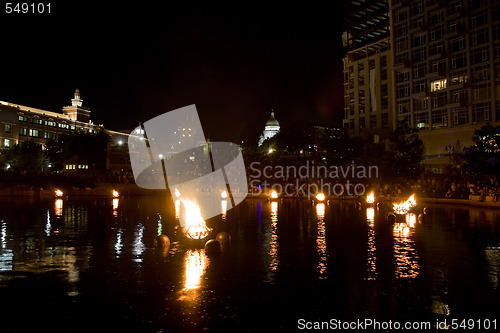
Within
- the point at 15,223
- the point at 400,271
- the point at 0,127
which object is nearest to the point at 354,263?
the point at 400,271

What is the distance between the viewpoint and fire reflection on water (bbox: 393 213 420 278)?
10.8 metres

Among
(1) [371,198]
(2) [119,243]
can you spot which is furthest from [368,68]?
(2) [119,243]

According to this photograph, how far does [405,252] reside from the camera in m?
13.3

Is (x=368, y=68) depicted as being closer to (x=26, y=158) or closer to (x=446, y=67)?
(x=446, y=67)

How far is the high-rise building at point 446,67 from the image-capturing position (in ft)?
163

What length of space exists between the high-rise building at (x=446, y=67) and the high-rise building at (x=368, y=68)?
985 cm

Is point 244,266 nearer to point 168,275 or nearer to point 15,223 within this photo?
point 168,275

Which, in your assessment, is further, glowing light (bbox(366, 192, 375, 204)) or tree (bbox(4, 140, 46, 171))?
tree (bbox(4, 140, 46, 171))

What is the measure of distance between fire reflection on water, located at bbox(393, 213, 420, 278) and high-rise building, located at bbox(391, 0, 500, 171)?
3663cm

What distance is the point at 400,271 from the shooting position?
35.3 feet

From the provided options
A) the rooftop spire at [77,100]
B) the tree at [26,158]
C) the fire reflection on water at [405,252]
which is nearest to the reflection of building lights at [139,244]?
the fire reflection on water at [405,252]

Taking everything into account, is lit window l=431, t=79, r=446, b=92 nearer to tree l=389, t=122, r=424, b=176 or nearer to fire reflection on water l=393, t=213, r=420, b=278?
tree l=389, t=122, r=424, b=176

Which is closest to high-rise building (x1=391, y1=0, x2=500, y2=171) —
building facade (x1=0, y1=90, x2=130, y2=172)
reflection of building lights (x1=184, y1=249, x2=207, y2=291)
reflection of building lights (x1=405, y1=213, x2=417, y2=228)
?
reflection of building lights (x1=405, y1=213, x2=417, y2=228)

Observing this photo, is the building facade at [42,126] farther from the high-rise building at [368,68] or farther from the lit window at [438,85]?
the lit window at [438,85]
